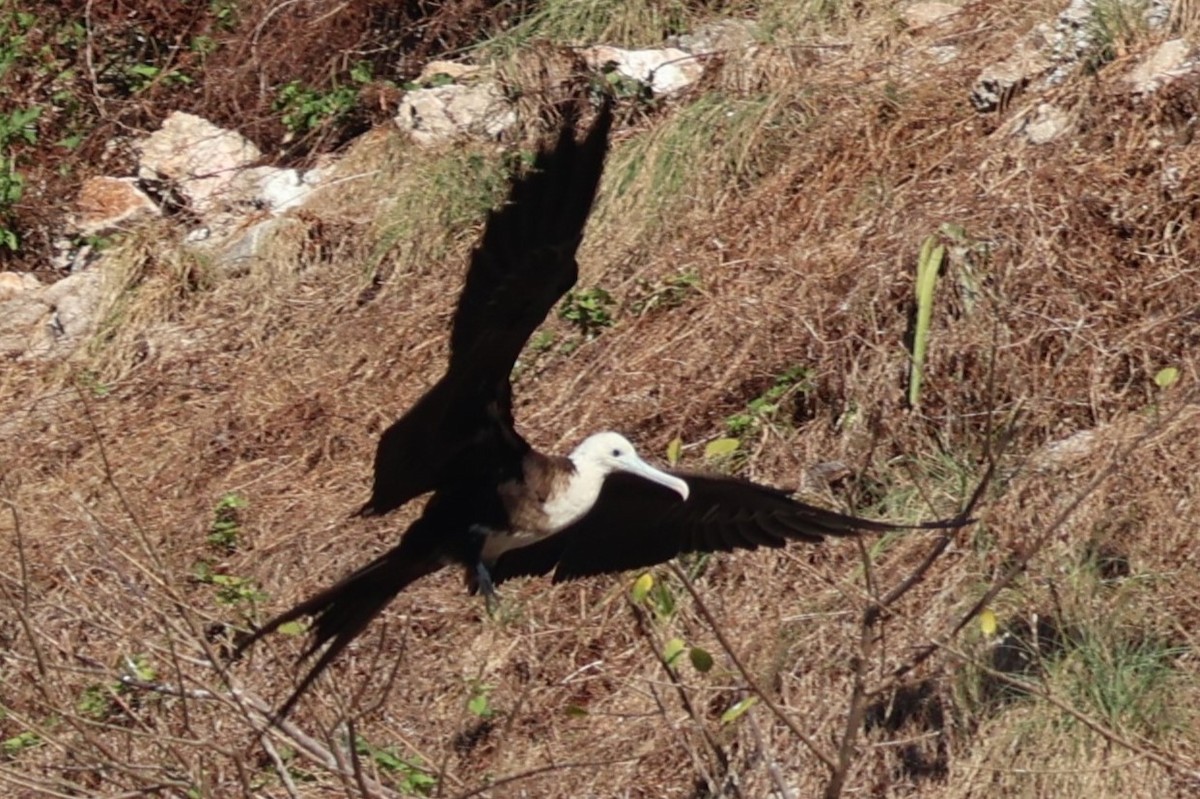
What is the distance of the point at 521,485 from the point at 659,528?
1.35 feet

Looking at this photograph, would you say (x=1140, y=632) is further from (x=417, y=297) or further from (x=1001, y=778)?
(x=417, y=297)

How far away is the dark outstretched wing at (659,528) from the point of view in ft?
13.6

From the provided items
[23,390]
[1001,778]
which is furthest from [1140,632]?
[23,390]

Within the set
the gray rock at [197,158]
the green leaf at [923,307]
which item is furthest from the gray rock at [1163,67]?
the gray rock at [197,158]

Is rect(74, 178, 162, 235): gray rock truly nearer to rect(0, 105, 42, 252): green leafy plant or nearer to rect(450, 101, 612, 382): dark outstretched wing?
rect(0, 105, 42, 252): green leafy plant

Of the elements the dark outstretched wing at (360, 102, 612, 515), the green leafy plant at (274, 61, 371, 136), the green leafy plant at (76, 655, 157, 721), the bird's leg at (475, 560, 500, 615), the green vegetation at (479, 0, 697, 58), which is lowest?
the green leafy plant at (274, 61, 371, 136)

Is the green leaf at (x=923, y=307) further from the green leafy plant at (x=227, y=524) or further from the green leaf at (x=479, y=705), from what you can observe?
the green leafy plant at (x=227, y=524)

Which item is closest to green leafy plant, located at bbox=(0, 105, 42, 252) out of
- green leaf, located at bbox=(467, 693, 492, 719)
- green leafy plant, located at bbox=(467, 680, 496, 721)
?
green leafy plant, located at bbox=(467, 680, 496, 721)

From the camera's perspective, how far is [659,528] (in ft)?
14.1

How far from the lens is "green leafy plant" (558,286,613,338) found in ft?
18.8

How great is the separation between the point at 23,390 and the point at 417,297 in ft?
3.81

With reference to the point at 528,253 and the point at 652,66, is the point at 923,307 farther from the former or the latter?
the point at 652,66

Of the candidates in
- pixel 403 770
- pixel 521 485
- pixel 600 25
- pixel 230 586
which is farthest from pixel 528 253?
pixel 600 25

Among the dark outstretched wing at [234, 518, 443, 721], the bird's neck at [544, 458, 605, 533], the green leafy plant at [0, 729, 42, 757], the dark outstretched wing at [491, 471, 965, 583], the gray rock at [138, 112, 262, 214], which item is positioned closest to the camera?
the dark outstretched wing at [234, 518, 443, 721]
